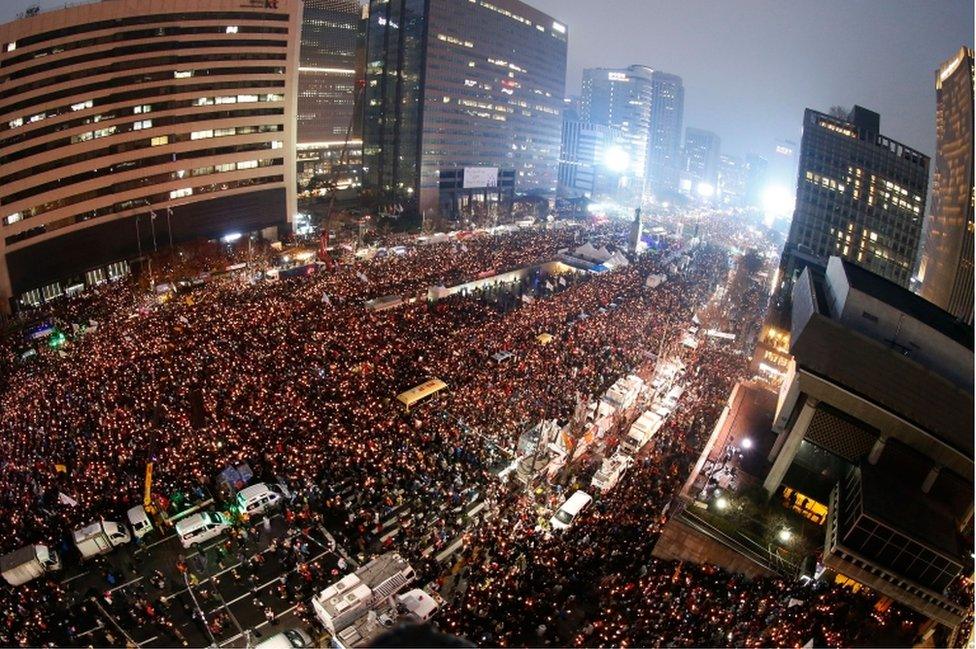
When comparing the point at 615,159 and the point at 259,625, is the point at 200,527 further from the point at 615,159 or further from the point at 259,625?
the point at 615,159

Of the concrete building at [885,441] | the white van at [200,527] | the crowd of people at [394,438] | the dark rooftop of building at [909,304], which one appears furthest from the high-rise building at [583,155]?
the white van at [200,527]

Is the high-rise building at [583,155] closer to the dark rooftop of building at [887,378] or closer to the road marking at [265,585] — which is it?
the dark rooftop of building at [887,378]

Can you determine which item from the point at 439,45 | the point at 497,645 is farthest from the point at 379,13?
the point at 497,645

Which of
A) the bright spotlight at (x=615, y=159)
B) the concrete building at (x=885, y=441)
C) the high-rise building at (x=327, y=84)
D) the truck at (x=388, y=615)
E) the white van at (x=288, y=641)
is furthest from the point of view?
the bright spotlight at (x=615, y=159)

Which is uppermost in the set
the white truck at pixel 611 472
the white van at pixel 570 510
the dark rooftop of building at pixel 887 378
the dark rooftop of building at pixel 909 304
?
the dark rooftop of building at pixel 909 304

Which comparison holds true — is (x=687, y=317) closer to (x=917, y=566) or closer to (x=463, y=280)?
(x=463, y=280)

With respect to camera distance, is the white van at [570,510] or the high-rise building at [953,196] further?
the high-rise building at [953,196]
